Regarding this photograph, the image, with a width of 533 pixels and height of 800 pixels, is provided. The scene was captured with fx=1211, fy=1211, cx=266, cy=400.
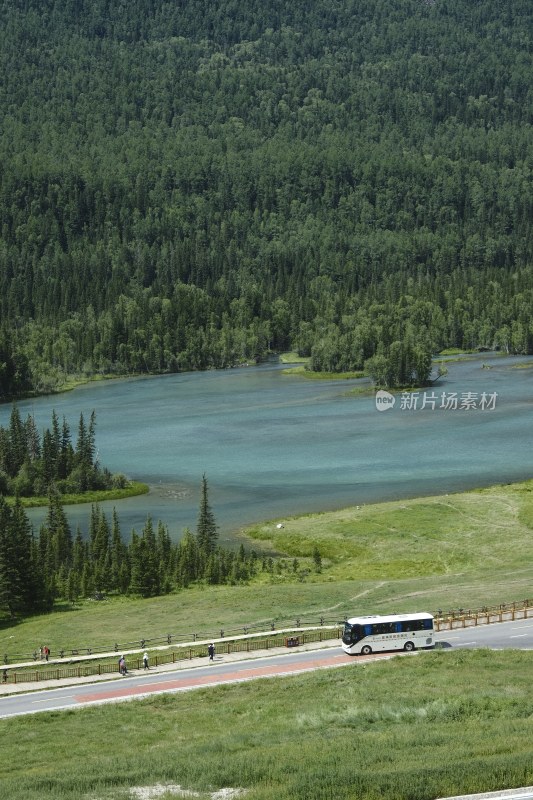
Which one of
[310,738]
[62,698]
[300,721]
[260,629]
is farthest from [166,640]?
[310,738]

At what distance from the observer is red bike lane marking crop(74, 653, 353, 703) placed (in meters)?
59.0

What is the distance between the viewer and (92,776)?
3994cm

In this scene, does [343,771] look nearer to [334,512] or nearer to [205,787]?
[205,787]

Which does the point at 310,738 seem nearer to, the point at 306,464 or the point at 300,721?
the point at 300,721

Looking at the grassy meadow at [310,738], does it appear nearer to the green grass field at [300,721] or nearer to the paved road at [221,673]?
the green grass field at [300,721]

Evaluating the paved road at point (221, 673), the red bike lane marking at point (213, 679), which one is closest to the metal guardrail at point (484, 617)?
the paved road at point (221, 673)

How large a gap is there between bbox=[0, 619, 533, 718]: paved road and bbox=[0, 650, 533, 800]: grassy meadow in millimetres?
2200

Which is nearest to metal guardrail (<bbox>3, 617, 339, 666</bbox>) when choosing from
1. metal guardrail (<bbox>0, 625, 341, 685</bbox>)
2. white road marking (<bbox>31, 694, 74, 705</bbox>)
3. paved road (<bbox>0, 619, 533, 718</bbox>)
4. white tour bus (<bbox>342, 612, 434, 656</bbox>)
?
metal guardrail (<bbox>0, 625, 341, 685</bbox>)

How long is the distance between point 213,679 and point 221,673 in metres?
1.24

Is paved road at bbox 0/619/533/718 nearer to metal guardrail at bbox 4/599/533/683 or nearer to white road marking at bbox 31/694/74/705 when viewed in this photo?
white road marking at bbox 31/694/74/705

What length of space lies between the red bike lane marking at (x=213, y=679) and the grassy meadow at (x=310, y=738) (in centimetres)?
198

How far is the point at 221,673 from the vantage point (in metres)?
62.2

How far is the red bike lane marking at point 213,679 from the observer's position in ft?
193

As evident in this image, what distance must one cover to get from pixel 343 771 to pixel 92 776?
337 inches
